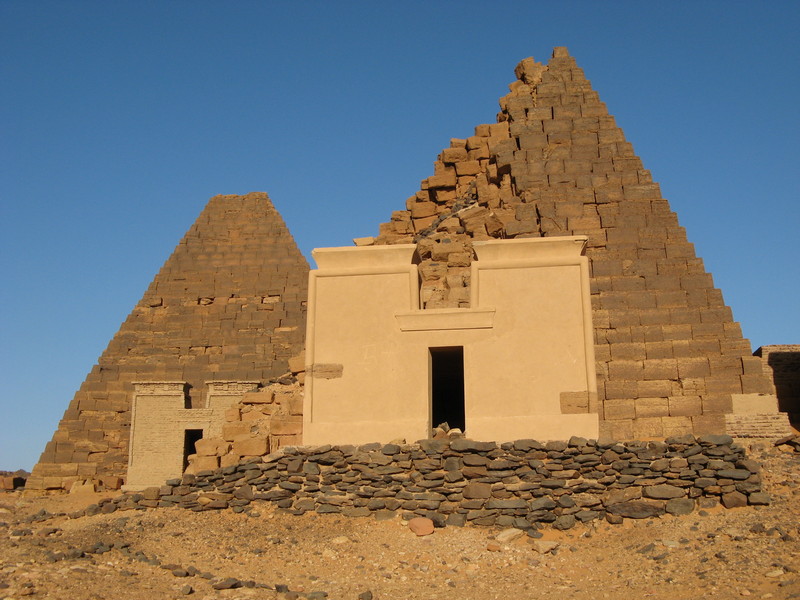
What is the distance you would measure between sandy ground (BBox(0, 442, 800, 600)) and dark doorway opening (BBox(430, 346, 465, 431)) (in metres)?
3.04

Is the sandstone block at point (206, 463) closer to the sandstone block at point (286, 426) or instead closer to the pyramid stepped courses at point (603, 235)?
the sandstone block at point (286, 426)

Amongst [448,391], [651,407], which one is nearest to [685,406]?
[651,407]

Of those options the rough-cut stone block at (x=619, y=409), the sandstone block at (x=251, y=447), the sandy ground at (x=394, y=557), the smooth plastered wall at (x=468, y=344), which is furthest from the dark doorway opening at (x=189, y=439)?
the rough-cut stone block at (x=619, y=409)

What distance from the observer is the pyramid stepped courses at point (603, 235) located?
1321 centimetres

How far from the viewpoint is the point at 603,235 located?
14.9m

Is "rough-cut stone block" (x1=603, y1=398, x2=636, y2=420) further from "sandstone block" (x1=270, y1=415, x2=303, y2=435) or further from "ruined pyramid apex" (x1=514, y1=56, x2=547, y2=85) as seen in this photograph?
"ruined pyramid apex" (x1=514, y1=56, x2=547, y2=85)

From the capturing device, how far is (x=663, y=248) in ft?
47.8

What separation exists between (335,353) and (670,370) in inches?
185

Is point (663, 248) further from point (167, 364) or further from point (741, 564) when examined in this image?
point (167, 364)

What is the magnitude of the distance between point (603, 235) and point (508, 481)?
4.98 m

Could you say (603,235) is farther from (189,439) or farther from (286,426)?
(189,439)

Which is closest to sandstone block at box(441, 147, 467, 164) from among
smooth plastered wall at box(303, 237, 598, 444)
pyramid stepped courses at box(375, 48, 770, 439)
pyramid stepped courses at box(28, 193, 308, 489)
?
pyramid stepped courses at box(375, 48, 770, 439)

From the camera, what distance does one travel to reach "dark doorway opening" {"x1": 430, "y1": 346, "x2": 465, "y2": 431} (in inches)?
546

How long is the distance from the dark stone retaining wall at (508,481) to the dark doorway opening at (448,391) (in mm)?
2109
